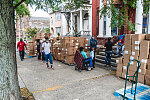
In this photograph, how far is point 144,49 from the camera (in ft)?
18.7

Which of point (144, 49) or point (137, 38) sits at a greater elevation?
point (137, 38)

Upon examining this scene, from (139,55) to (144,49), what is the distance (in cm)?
36

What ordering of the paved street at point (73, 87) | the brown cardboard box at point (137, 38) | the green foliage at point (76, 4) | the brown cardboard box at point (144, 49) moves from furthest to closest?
the green foliage at point (76, 4) → the brown cardboard box at point (137, 38) → the brown cardboard box at point (144, 49) → the paved street at point (73, 87)

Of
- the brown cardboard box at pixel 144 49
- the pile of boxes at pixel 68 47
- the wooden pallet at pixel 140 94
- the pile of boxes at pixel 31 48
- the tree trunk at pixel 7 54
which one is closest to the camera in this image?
the tree trunk at pixel 7 54

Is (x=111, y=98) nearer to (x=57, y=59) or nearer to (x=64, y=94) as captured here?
(x=64, y=94)

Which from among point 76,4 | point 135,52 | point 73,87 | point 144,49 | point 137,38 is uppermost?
point 76,4

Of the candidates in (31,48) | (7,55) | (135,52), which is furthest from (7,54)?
(31,48)

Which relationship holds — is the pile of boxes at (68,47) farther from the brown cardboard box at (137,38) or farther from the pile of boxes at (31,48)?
the brown cardboard box at (137,38)

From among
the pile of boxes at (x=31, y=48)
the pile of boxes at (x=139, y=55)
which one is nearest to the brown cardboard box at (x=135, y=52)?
the pile of boxes at (x=139, y=55)

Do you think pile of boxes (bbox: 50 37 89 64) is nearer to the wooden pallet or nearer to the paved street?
the paved street

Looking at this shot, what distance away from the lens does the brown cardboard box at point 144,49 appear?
5.59 m

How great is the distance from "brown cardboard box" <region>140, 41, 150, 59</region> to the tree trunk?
16.6ft

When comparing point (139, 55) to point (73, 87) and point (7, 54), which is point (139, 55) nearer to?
point (73, 87)

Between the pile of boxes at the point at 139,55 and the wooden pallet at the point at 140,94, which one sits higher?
the pile of boxes at the point at 139,55
